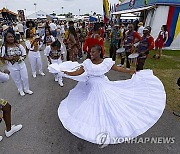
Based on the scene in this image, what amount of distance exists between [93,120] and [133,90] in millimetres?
1059

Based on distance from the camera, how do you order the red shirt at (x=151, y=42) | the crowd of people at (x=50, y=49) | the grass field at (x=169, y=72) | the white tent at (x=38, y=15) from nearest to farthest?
the crowd of people at (x=50, y=49) < the grass field at (x=169, y=72) < the red shirt at (x=151, y=42) < the white tent at (x=38, y=15)

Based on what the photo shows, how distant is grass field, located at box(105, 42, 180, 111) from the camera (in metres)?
5.58

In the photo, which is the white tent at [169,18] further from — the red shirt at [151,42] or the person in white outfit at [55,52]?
the person in white outfit at [55,52]

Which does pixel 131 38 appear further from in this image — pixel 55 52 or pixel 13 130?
pixel 13 130

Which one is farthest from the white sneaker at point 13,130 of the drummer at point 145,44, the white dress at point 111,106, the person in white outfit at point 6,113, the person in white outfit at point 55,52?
the drummer at point 145,44

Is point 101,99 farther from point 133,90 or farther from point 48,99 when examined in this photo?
point 48,99

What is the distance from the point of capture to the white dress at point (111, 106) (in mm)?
3012

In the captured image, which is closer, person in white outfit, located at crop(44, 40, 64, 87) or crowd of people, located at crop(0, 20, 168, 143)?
crowd of people, located at crop(0, 20, 168, 143)

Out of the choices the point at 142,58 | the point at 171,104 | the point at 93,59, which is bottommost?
the point at 171,104

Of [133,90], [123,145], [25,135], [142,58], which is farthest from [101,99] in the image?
[142,58]

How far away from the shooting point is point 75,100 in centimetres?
382

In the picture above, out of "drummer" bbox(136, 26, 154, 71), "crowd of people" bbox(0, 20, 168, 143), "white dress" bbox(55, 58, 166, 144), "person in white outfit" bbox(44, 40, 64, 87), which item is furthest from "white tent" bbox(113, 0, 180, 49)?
"white dress" bbox(55, 58, 166, 144)

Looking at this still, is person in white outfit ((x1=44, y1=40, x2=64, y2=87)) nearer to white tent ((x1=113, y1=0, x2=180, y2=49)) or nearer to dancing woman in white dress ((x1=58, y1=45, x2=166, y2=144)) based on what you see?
dancing woman in white dress ((x1=58, y1=45, x2=166, y2=144))

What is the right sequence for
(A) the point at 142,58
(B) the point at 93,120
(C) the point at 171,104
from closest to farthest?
(B) the point at 93,120, (C) the point at 171,104, (A) the point at 142,58
